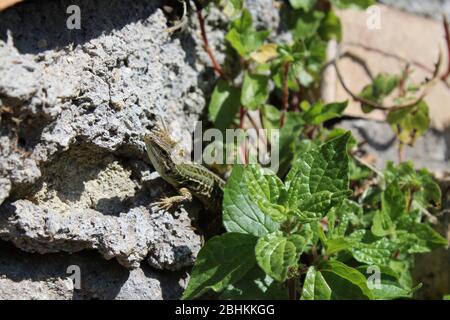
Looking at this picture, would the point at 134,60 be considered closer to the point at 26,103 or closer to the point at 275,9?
the point at 26,103

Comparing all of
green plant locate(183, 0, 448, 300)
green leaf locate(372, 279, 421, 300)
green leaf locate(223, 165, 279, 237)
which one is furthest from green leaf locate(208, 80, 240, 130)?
green leaf locate(372, 279, 421, 300)

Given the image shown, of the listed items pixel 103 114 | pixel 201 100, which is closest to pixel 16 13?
pixel 103 114

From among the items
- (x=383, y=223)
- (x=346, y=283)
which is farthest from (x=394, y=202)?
(x=346, y=283)

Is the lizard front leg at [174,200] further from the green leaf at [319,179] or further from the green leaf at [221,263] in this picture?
the green leaf at [319,179]

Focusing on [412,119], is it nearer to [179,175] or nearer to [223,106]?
[223,106]

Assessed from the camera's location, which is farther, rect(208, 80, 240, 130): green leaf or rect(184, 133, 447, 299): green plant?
rect(208, 80, 240, 130): green leaf

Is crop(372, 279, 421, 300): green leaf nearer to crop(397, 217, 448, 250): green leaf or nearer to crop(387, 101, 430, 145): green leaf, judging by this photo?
crop(397, 217, 448, 250): green leaf
